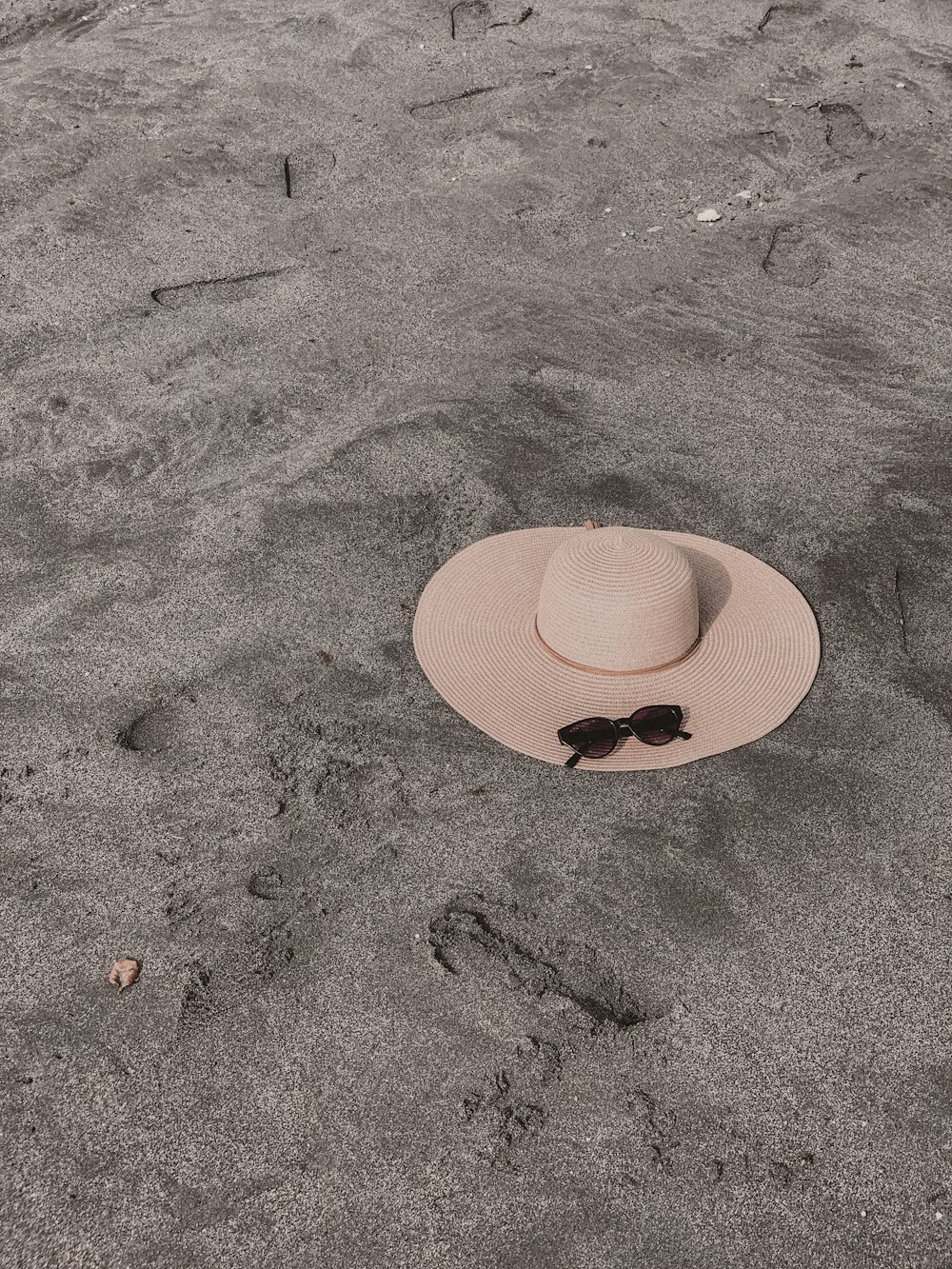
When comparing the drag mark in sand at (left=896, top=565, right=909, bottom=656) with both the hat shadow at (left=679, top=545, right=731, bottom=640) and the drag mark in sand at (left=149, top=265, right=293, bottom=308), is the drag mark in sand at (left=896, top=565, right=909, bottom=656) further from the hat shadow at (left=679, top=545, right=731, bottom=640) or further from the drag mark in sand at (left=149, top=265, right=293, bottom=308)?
the drag mark in sand at (left=149, top=265, right=293, bottom=308)

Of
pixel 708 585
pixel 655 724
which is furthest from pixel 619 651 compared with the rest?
pixel 708 585

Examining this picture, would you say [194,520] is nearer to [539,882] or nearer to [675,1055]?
[539,882]

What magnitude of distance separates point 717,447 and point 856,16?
19.8 feet

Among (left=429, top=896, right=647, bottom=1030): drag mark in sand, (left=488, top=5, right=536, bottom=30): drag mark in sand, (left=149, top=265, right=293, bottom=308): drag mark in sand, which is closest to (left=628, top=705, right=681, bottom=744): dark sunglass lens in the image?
(left=429, top=896, right=647, bottom=1030): drag mark in sand

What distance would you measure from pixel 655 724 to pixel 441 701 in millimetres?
809

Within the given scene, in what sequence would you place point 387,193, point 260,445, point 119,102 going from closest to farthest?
point 260,445 < point 387,193 < point 119,102

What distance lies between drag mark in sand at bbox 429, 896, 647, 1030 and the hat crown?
3.09 feet

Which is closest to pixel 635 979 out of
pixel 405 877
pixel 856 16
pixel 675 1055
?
pixel 675 1055

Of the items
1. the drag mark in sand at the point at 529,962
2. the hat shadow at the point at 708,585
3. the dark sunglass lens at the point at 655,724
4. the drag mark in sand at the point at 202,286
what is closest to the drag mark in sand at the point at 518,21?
the drag mark in sand at the point at 202,286

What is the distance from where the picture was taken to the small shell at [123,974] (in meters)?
3.08

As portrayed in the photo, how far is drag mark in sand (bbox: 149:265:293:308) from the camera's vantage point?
6195mm

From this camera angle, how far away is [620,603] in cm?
355

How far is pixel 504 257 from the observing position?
21.6ft

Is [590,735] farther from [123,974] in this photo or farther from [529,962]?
[123,974]
